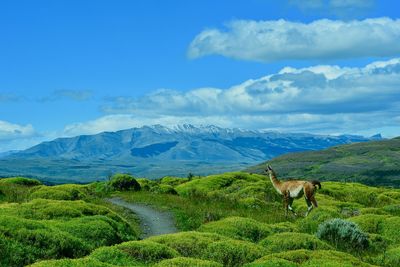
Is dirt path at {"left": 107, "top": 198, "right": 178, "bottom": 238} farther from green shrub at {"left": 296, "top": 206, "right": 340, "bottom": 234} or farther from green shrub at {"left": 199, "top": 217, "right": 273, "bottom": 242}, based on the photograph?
green shrub at {"left": 296, "top": 206, "right": 340, "bottom": 234}

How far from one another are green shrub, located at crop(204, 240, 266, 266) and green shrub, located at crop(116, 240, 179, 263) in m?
1.27

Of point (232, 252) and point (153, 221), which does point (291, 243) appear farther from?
point (153, 221)

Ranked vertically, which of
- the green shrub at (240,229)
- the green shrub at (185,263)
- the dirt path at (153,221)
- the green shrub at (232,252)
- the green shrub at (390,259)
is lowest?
the dirt path at (153,221)

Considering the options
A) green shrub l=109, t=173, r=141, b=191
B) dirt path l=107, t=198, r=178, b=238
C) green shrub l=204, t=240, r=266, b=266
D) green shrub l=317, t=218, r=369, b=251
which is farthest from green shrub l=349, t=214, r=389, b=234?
green shrub l=109, t=173, r=141, b=191

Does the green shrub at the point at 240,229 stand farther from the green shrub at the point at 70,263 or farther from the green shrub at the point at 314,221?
the green shrub at the point at 70,263

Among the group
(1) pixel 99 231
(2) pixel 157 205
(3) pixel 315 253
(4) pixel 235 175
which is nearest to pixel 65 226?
(1) pixel 99 231

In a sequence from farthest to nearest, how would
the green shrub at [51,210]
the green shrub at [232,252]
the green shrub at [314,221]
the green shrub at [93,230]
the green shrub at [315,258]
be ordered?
the green shrub at [314,221]
the green shrub at [51,210]
the green shrub at [93,230]
the green shrub at [232,252]
the green shrub at [315,258]

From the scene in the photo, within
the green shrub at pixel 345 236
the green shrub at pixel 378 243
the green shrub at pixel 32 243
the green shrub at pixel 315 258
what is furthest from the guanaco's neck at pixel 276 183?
the green shrub at pixel 32 243

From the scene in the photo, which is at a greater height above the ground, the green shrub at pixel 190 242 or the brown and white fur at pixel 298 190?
the green shrub at pixel 190 242

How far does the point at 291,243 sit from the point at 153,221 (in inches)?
571

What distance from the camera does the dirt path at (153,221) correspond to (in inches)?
1071

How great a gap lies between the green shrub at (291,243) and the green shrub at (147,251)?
4.34 meters

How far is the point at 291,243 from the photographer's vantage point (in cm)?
1773

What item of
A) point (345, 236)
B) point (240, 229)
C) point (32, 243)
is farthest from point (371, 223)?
point (32, 243)
